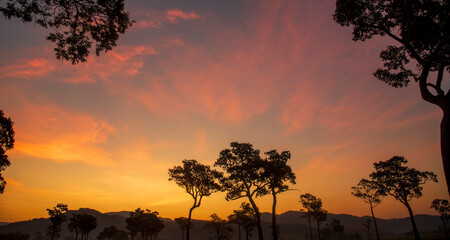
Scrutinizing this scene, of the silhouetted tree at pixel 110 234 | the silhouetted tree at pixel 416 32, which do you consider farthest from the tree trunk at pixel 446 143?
the silhouetted tree at pixel 110 234

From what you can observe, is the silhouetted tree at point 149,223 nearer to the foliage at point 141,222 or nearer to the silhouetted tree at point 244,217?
the foliage at point 141,222

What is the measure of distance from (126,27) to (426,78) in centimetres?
1827

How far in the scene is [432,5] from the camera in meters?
12.9

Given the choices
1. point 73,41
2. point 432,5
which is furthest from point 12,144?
point 432,5

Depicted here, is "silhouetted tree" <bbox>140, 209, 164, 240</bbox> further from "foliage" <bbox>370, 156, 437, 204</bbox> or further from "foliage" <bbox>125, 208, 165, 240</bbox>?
"foliage" <bbox>370, 156, 437, 204</bbox>

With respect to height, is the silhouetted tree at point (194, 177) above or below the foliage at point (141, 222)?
above

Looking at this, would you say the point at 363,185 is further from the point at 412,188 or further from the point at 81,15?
the point at 81,15

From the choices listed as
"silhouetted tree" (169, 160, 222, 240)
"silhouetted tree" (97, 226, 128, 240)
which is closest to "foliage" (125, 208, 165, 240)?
"silhouetted tree" (97, 226, 128, 240)

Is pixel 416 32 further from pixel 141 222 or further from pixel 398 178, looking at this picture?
pixel 141 222

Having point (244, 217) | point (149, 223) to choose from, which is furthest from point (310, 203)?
point (149, 223)

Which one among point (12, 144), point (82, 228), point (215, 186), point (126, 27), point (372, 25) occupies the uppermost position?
point (372, 25)

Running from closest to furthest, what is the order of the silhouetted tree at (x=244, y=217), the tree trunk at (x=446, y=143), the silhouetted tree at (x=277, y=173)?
the tree trunk at (x=446, y=143)
the silhouetted tree at (x=277, y=173)
the silhouetted tree at (x=244, y=217)

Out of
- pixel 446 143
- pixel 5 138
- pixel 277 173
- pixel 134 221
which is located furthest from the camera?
pixel 134 221

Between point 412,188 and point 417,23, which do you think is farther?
point 412,188
